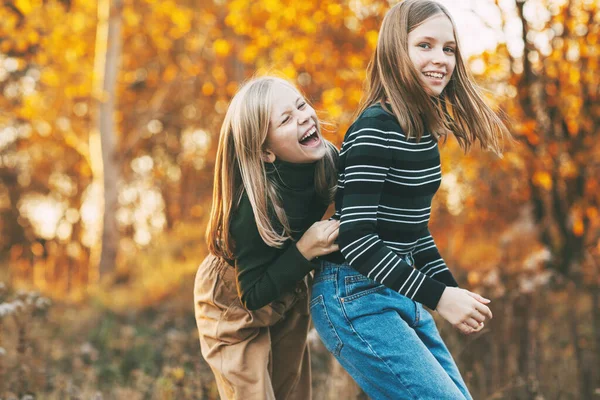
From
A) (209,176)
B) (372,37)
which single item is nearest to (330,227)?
(372,37)

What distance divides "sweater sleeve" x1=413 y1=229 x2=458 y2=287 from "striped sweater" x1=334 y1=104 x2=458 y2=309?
0.62ft

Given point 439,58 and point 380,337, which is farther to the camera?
point 439,58

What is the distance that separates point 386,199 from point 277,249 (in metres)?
0.41

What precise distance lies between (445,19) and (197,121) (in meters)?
13.0

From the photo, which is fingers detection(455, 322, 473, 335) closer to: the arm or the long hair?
the arm

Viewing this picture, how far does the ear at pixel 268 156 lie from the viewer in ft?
7.67

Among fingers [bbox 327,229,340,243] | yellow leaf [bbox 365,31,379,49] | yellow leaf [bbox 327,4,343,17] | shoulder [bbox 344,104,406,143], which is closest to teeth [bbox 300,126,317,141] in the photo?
shoulder [bbox 344,104,406,143]

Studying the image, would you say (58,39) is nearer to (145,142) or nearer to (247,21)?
(247,21)

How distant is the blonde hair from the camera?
7.33 feet

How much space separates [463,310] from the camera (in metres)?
1.90

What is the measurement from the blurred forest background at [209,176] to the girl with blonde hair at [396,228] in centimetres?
81

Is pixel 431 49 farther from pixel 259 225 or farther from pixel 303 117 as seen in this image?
pixel 259 225

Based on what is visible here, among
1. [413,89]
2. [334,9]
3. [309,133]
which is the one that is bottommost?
Result: [309,133]

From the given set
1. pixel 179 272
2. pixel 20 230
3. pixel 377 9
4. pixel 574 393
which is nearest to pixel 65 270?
pixel 179 272
